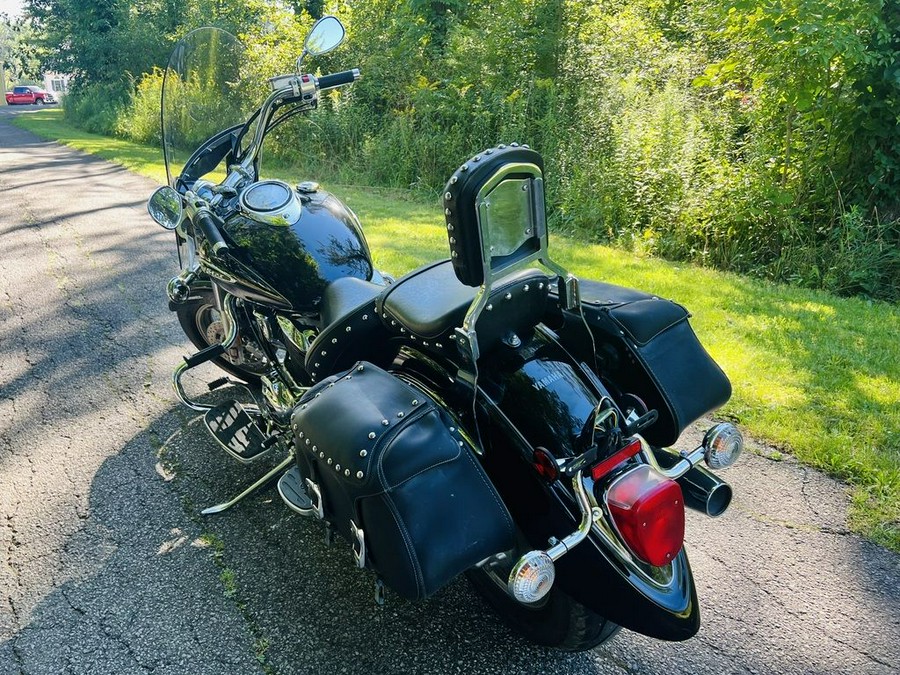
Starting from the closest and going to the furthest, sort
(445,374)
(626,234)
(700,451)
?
Result: (700,451)
(445,374)
(626,234)

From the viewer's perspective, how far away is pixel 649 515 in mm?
1585

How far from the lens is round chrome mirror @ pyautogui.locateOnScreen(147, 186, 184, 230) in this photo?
2847 mm

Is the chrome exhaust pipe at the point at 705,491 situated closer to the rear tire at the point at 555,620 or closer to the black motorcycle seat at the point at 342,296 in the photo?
the rear tire at the point at 555,620

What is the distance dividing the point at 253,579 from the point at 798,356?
10.7ft

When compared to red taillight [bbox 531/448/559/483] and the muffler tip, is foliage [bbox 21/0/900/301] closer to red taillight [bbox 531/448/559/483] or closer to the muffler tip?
red taillight [bbox 531/448/559/483]

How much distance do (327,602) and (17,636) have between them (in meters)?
0.99

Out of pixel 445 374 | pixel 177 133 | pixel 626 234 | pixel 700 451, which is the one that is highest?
pixel 177 133

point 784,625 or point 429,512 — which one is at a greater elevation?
point 429,512

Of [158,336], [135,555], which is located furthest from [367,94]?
[135,555]

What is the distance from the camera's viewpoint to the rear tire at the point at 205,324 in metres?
3.49

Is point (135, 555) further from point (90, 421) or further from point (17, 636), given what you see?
point (90, 421)

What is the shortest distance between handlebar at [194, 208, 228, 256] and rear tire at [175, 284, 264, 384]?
30.5 inches

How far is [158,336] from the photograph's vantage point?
447 cm

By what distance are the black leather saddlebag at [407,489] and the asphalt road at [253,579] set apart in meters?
0.62
